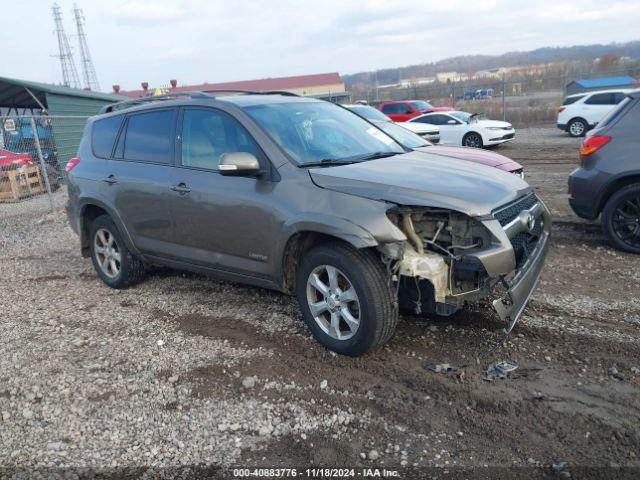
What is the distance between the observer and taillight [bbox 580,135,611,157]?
6027mm

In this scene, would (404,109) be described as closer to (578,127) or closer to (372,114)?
(578,127)

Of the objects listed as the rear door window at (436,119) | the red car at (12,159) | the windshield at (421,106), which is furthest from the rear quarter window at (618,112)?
the windshield at (421,106)

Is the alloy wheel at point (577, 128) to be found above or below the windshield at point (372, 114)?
below

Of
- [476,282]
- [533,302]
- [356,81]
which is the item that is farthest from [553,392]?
[356,81]

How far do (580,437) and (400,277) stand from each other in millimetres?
1468

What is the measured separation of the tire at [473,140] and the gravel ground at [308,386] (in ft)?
41.5

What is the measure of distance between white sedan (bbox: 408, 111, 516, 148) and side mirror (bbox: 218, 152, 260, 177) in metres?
14.7

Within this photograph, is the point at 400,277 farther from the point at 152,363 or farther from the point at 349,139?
the point at 152,363

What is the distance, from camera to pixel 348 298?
3.84 m

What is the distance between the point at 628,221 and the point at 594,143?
944 millimetres

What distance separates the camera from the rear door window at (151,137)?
5.02 m

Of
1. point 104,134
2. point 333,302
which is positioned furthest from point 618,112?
Result: point 104,134

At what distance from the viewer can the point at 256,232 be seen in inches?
169

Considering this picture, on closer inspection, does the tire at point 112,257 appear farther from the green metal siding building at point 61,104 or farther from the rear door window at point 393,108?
the rear door window at point 393,108
